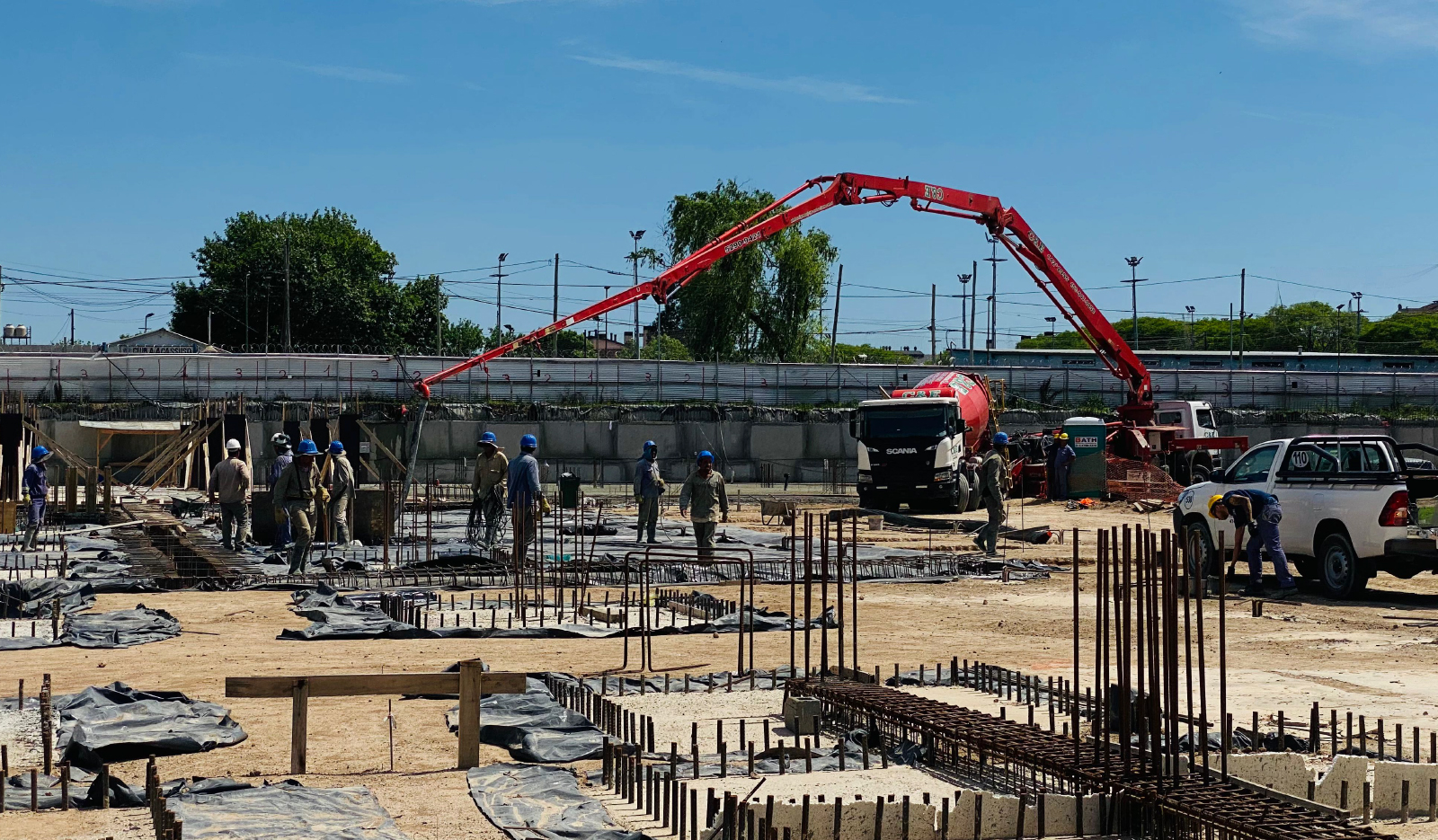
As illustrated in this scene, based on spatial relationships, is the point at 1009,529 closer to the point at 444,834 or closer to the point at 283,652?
the point at 283,652

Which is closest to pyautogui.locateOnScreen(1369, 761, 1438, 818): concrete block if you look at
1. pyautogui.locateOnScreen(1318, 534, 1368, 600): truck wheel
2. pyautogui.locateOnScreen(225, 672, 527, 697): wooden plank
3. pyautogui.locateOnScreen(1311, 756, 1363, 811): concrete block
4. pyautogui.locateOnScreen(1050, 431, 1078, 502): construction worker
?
pyautogui.locateOnScreen(1311, 756, 1363, 811): concrete block

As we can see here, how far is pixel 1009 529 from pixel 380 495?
30.8 feet

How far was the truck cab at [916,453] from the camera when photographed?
27266 millimetres

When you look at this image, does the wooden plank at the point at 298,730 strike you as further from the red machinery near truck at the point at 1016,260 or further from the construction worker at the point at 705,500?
the red machinery near truck at the point at 1016,260

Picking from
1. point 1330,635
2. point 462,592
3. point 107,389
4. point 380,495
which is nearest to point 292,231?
point 107,389

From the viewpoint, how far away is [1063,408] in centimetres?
4538

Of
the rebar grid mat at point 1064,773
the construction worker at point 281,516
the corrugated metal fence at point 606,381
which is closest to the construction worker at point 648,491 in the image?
the construction worker at point 281,516

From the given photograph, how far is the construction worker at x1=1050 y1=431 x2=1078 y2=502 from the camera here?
99.8 feet

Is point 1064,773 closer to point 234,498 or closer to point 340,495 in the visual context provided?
point 340,495

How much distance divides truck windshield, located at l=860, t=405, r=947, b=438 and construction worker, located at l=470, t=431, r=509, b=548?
36.6ft

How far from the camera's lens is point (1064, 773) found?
21.4ft

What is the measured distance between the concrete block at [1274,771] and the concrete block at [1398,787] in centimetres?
31

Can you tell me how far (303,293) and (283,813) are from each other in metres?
63.8

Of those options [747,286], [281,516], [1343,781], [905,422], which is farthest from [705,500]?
[747,286]
